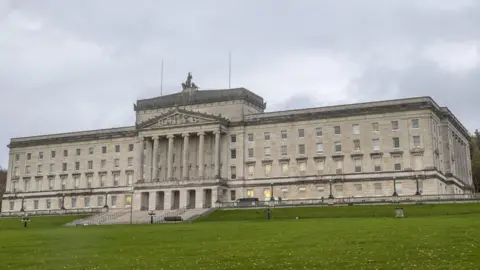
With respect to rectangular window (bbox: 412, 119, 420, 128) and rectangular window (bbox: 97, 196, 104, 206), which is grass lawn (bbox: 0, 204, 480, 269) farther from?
rectangular window (bbox: 97, 196, 104, 206)

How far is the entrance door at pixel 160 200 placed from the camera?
108 m

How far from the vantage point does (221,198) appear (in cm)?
10525

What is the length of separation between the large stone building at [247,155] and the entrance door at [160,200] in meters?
0.18

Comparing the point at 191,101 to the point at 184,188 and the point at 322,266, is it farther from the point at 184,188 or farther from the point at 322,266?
the point at 322,266

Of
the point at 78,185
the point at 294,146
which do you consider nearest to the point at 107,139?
the point at 78,185

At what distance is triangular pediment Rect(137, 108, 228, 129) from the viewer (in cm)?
10819

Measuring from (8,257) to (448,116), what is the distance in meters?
87.5

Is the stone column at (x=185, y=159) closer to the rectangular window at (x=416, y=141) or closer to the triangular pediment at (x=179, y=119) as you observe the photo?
the triangular pediment at (x=179, y=119)

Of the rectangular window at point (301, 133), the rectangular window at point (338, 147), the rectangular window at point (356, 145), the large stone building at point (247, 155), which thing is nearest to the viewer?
the large stone building at point (247, 155)

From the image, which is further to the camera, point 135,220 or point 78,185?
point 78,185

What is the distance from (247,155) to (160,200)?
17946 mm

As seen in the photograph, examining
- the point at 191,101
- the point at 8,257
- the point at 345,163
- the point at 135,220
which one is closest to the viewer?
the point at 8,257

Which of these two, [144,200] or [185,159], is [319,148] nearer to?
[185,159]

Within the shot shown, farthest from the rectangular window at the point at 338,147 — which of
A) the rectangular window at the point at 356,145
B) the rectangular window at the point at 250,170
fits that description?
the rectangular window at the point at 250,170
